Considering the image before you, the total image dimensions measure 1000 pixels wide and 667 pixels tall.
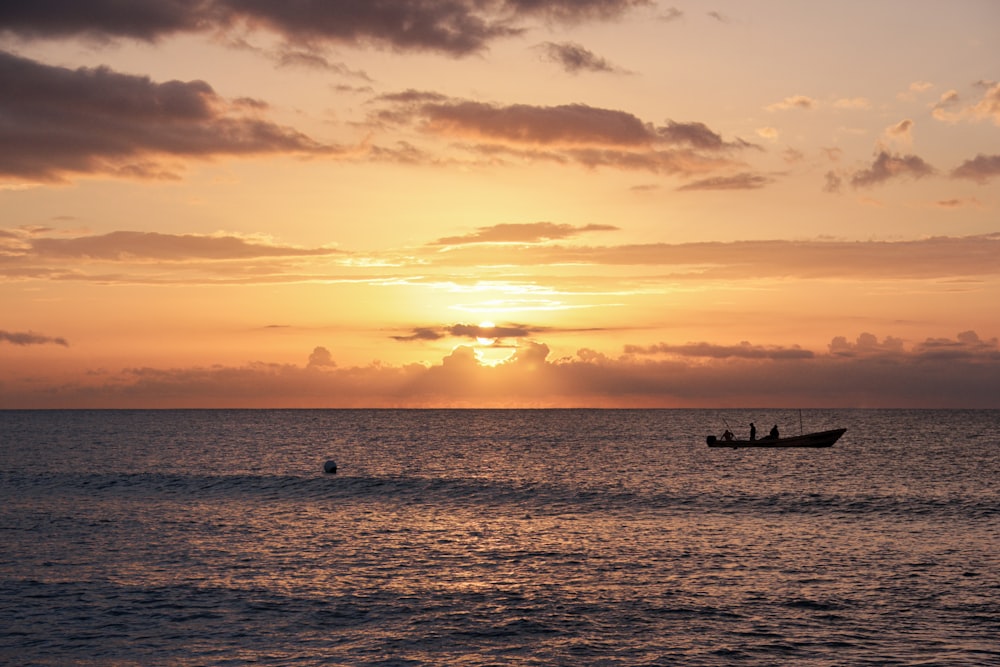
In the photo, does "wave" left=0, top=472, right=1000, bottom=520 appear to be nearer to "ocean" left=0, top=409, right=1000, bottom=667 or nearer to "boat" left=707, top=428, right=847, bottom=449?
"ocean" left=0, top=409, right=1000, bottom=667

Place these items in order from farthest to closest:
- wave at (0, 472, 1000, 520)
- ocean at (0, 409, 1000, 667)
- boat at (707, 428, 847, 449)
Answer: boat at (707, 428, 847, 449) → wave at (0, 472, 1000, 520) → ocean at (0, 409, 1000, 667)

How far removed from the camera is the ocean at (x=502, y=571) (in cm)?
2977

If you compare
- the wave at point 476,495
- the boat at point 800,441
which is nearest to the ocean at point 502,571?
the wave at point 476,495

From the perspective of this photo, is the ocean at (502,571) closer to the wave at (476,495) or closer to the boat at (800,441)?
the wave at (476,495)

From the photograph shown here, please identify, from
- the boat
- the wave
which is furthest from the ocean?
the boat

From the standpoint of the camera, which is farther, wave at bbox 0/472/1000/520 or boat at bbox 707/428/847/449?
boat at bbox 707/428/847/449

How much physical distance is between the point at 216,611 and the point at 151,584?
6.27 metres

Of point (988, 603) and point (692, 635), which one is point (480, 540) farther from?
point (988, 603)

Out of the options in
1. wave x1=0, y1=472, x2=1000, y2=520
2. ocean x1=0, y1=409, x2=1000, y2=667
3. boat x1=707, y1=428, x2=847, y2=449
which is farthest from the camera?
boat x1=707, y1=428, x2=847, y2=449

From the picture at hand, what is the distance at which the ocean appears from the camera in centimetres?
2977

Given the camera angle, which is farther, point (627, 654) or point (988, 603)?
point (988, 603)

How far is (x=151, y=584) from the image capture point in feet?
128

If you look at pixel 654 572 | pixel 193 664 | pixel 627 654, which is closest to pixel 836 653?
pixel 627 654

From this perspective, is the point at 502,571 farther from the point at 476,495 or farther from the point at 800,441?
the point at 800,441
